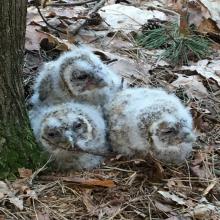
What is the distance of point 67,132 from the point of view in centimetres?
361

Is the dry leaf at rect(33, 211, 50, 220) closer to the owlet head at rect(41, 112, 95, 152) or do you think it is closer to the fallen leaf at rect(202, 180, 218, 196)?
the owlet head at rect(41, 112, 95, 152)

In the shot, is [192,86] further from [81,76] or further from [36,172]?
[36,172]

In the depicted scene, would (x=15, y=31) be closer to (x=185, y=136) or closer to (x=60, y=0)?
(x=185, y=136)

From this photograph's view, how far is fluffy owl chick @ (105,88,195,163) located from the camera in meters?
3.78

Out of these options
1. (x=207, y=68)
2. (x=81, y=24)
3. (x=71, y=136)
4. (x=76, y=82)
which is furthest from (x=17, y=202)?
(x=81, y=24)

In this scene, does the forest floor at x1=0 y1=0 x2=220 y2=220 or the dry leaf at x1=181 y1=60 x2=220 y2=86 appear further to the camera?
the dry leaf at x1=181 y1=60 x2=220 y2=86

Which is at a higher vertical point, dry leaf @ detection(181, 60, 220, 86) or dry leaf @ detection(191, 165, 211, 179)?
dry leaf @ detection(191, 165, 211, 179)

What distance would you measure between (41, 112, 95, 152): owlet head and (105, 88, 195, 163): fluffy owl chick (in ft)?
0.79

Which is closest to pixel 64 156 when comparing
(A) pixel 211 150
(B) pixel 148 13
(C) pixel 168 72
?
(A) pixel 211 150

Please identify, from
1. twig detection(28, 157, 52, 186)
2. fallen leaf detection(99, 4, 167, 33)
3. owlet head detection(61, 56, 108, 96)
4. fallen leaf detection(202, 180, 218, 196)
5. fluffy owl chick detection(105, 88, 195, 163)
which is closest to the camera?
twig detection(28, 157, 52, 186)

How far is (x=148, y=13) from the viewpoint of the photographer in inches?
265

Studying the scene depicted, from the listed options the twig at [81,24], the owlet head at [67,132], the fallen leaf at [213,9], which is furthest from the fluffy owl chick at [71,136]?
the fallen leaf at [213,9]

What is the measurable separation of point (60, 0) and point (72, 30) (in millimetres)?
1285

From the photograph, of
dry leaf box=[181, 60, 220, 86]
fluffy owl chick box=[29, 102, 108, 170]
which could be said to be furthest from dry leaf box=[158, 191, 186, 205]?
dry leaf box=[181, 60, 220, 86]
